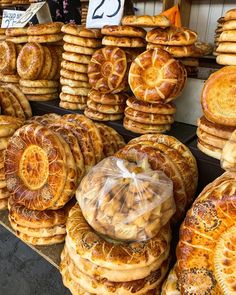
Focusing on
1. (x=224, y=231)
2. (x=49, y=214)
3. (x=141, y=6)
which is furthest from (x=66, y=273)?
(x=141, y=6)

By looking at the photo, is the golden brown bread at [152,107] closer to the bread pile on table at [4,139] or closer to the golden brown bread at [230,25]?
the golden brown bread at [230,25]

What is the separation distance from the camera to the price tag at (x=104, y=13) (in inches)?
94.4

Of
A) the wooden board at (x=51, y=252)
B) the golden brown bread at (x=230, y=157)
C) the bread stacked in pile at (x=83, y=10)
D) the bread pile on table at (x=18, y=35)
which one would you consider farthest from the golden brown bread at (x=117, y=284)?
the bread stacked in pile at (x=83, y=10)

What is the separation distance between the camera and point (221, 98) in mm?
1705

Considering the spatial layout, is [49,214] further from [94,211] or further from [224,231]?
[224,231]

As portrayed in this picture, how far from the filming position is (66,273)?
5.49ft

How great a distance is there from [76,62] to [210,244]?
1902mm

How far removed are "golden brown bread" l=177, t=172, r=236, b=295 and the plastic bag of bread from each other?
0.19 m

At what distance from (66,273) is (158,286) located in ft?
1.79

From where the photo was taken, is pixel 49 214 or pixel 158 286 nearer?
pixel 158 286

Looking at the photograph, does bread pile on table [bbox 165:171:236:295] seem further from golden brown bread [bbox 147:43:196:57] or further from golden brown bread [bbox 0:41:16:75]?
golden brown bread [bbox 0:41:16:75]

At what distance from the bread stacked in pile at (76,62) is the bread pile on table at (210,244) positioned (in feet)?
5.49

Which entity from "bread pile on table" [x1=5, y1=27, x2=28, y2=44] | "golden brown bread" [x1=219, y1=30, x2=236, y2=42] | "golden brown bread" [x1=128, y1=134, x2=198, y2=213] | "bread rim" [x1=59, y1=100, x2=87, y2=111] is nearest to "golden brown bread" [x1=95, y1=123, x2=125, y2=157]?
"golden brown bread" [x1=128, y1=134, x2=198, y2=213]

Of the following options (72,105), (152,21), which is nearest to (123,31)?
(152,21)
